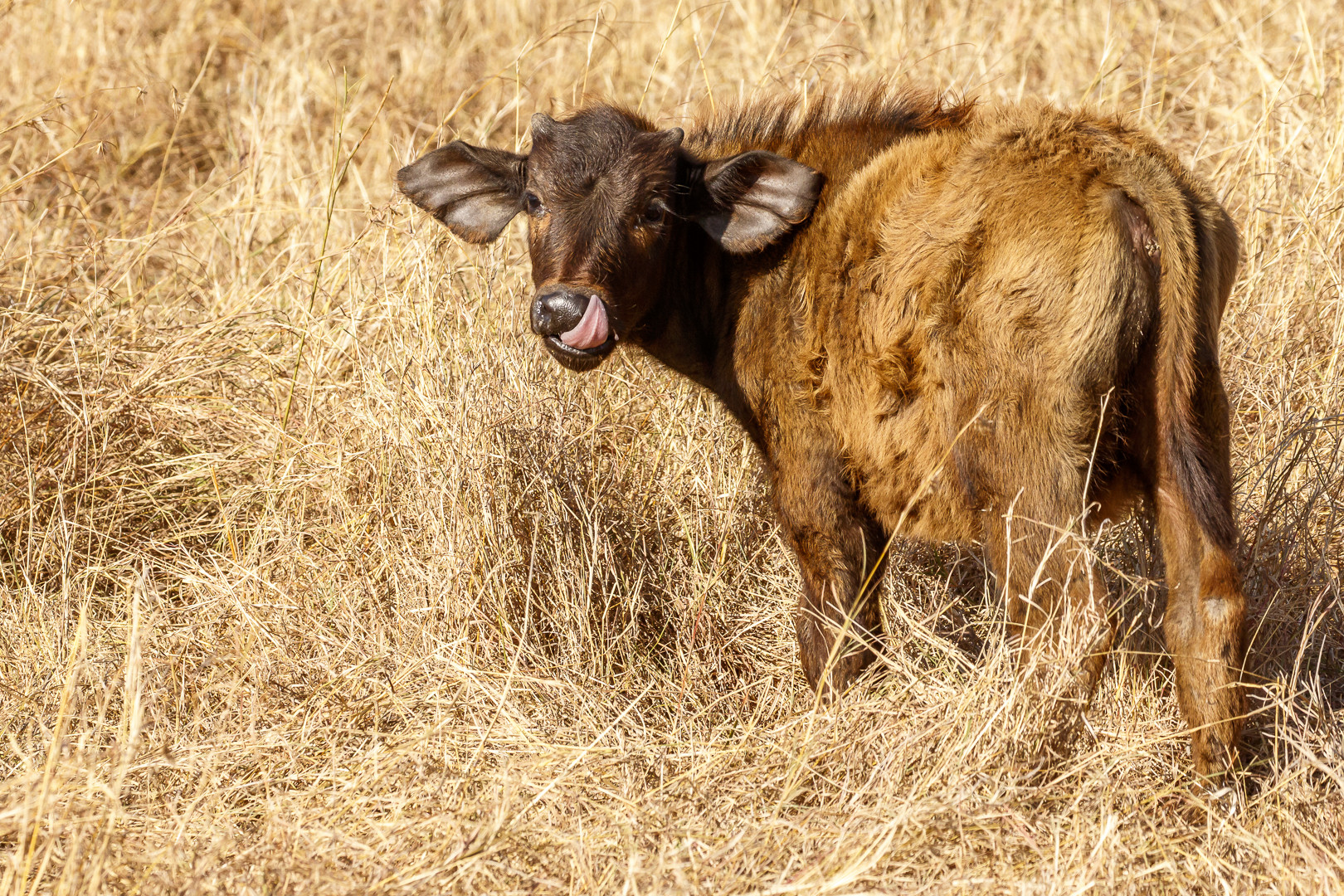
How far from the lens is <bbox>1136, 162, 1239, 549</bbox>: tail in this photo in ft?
10.5

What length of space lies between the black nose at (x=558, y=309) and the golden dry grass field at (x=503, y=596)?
691mm

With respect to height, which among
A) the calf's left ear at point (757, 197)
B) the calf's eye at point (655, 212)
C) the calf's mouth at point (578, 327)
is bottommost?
the calf's mouth at point (578, 327)

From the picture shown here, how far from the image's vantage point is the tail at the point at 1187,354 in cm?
320

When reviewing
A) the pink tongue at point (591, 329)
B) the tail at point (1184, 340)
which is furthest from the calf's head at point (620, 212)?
the tail at point (1184, 340)

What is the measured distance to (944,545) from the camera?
4898mm

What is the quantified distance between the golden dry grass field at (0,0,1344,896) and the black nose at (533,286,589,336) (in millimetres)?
691

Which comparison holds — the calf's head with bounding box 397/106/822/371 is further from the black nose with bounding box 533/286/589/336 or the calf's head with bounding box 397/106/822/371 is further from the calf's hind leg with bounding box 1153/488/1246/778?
the calf's hind leg with bounding box 1153/488/1246/778

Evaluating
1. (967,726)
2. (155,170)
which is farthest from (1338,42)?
(155,170)

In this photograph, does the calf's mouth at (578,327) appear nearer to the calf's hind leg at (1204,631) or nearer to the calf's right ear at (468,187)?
the calf's right ear at (468,187)

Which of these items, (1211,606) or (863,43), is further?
(863,43)

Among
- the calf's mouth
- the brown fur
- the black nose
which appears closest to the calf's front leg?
the brown fur

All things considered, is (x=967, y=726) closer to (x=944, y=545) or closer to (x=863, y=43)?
(x=944, y=545)

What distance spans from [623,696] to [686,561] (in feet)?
2.20

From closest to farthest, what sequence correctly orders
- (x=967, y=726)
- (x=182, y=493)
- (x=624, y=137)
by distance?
1. (x=967, y=726)
2. (x=624, y=137)
3. (x=182, y=493)
